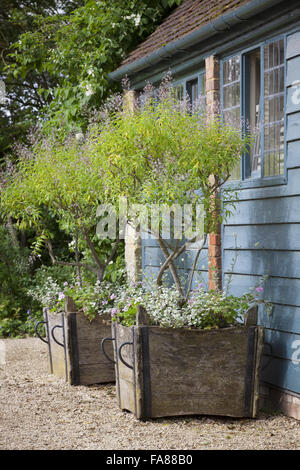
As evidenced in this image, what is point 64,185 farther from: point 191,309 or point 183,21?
point 183,21

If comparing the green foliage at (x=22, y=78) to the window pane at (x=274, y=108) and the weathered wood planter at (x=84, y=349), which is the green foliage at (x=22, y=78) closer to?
the weathered wood planter at (x=84, y=349)

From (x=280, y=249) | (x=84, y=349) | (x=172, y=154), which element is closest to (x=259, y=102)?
(x=172, y=154)

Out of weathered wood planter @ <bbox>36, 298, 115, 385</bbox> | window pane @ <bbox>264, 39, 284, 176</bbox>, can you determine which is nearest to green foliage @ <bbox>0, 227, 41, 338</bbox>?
weathered wood planter @ <bbox>36, 298, 115, 385</bbox>

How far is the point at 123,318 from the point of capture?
5.19 metres

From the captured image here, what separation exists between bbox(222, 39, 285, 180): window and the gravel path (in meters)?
2.11

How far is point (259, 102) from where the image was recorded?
5.30 meters

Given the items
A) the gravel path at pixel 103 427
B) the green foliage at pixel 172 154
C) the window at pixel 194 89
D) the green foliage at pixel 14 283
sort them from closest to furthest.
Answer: the gravel path at pixel 103 427
the green foliage at pixel 172 154
the window at pixel 194 89
the green foliage at pixel 14 283

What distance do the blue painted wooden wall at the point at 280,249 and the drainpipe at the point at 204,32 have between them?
0.39 m

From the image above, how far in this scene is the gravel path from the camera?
13.3 ft

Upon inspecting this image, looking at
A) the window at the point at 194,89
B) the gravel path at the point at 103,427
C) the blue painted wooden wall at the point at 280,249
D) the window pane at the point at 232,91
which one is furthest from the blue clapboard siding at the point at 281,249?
the window at the point at 194,89

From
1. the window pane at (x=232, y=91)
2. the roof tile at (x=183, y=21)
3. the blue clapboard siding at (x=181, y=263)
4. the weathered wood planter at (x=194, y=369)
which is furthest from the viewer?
the blue clapboard siding at (x=181, y=263)

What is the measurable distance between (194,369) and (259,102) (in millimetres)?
2481

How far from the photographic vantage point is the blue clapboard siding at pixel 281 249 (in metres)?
4.61

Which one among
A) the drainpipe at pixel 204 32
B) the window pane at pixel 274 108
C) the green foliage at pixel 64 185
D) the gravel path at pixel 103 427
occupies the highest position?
the drainpipe at pixel 204 32
